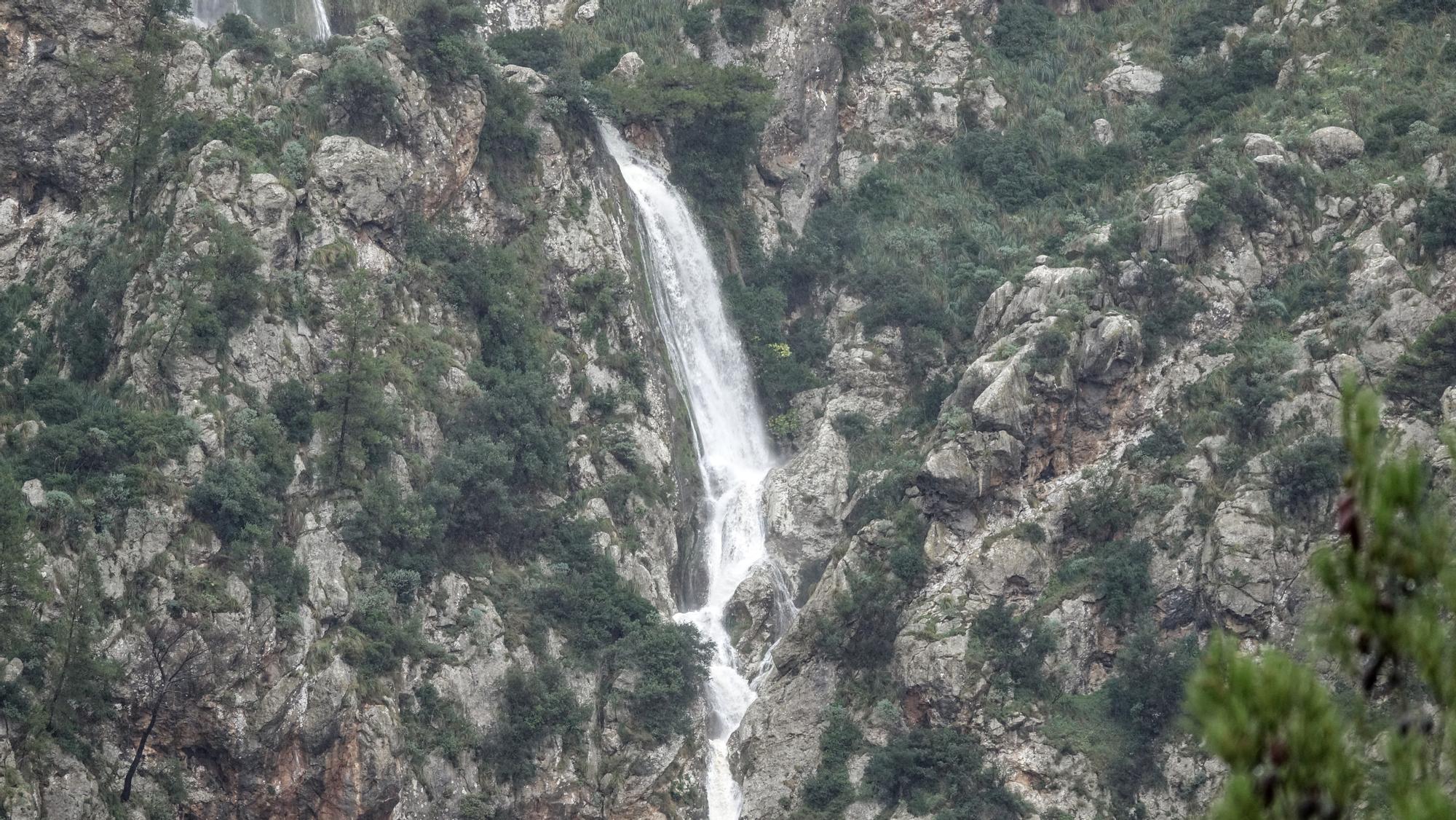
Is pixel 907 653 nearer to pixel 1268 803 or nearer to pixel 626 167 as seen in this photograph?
pixel 626 167

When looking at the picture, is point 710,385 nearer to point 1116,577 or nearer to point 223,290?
point 1116,577

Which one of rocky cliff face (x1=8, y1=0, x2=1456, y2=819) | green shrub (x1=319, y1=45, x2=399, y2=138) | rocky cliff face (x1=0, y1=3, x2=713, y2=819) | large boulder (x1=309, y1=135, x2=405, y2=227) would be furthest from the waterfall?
large boulder (x1=309, y1=135, x2=405, y2=227)

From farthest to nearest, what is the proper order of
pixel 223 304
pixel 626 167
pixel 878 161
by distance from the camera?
1. pixel 878 161
2. pixel 626 167
3. pixel 223 304

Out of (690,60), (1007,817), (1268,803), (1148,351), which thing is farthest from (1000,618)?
(1268,803)

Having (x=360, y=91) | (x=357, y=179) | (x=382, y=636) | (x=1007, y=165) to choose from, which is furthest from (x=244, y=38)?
(x=1007, y=165)

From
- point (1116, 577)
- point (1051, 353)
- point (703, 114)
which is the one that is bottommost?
point (1116, 577)

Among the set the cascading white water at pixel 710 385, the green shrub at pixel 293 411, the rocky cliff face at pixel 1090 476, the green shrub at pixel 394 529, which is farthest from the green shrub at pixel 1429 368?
the green shrub at pixel 293 411

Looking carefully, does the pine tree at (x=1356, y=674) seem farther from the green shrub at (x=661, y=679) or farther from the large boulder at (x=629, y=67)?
the large boulder at (x=629, y=67)
